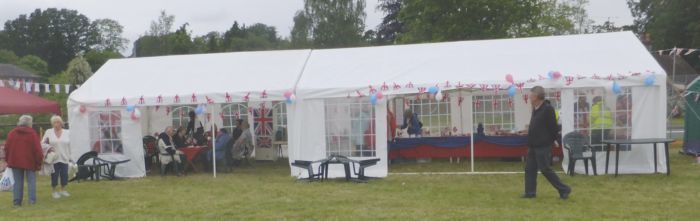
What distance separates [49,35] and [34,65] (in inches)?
199

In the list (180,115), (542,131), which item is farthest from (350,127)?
(180,115)

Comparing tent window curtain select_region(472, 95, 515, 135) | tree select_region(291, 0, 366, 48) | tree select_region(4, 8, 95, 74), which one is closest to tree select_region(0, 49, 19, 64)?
tree select_region(4, 8, 95, 74)

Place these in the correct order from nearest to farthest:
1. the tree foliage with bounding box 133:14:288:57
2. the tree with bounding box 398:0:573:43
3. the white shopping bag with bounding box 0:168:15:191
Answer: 1. the white shopping bag with bounding box 0:168:15:191
2. the tree with bounding box 398:0:573:43
3. the tree foliage with bounding box 133:14:288:57

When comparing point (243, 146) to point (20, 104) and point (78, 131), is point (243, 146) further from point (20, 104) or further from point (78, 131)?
point (20, 104)

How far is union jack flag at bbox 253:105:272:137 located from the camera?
1327cm

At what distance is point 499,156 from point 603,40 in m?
2.78

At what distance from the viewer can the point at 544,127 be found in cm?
651

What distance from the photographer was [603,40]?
33.4 ft

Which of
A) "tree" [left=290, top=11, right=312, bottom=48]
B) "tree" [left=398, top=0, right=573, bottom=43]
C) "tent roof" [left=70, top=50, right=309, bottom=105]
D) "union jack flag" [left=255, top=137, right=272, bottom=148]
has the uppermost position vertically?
"tree" [left=290, top=11, right=312, bottom=48]

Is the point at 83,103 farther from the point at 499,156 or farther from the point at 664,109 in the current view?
the point at 664,109

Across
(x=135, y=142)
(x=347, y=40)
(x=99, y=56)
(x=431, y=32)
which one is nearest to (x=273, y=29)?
(x=99, y=56)

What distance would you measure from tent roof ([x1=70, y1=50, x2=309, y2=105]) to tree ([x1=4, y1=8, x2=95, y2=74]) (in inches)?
2134

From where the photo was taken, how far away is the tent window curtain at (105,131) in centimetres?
1027

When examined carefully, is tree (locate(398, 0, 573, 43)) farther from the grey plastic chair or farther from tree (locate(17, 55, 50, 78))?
tree (locate(17, 55, 50, 78))
